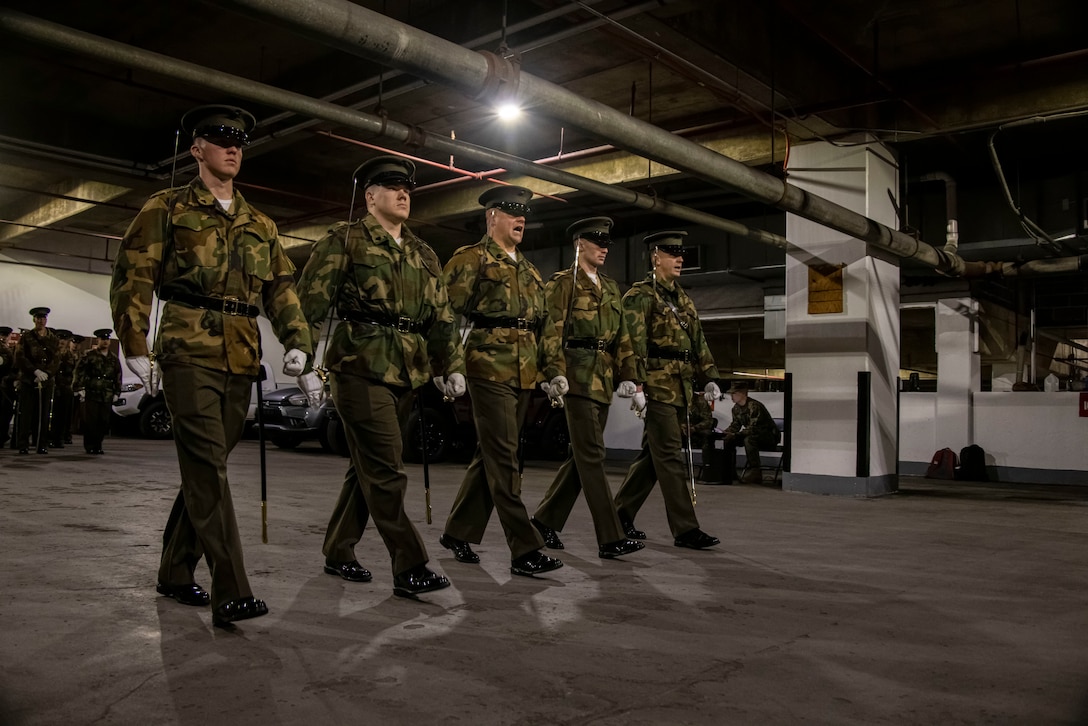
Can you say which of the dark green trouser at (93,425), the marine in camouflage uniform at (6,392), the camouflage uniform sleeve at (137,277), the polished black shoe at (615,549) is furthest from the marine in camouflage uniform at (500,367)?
the marine in camouflage uniform at (6,392)

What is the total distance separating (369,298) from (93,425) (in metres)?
9.64

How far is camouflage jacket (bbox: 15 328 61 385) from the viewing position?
12.1m

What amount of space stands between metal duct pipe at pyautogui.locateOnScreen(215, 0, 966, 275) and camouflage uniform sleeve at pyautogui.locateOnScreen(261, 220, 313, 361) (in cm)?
155

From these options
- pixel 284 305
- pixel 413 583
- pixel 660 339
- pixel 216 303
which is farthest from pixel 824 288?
pixel 216 303

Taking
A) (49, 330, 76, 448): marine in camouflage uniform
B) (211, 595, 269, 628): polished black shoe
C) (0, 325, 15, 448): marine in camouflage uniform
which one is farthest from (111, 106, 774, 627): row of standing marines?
(0, 325, 15, 448): marine in camouflage uniform

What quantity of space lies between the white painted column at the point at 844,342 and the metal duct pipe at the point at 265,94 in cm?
185

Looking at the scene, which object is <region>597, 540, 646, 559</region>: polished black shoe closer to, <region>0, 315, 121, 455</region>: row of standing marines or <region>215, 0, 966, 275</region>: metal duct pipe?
<region>215, 0, 966, 275</region>: metal duct pipe

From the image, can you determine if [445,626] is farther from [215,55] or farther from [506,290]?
[215,55]

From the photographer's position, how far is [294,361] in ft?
11.8

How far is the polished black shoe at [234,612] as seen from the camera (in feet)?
10.3

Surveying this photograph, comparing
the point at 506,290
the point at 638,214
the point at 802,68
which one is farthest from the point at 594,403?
the point at 638,214

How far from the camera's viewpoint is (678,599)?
3.92 meters

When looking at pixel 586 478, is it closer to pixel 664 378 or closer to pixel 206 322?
pixel 664 378

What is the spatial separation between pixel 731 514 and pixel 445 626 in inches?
189
